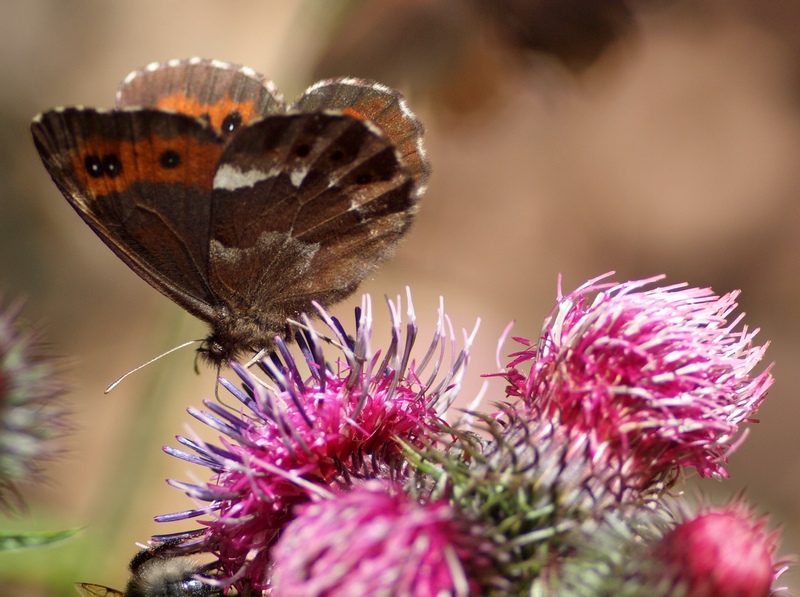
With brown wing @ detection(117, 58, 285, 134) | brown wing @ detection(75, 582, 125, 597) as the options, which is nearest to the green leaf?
brown wing @ detection(75, 582, 125, 597)

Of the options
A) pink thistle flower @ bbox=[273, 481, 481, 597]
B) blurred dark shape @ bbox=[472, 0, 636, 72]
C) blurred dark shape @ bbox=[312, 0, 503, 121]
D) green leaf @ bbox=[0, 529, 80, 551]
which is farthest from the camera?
blurred dark shape @ bbox=[472, 0, 636, 72]

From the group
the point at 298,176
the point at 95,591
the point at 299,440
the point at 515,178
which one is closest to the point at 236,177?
the point at 298,176

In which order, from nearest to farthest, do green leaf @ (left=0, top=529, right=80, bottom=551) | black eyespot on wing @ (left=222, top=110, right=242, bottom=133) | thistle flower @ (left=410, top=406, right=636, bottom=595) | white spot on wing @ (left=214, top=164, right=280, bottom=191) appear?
thistle flower @ (left=410, top=406, right=636, bottom=595) → green leaf @ (left=0, top=529, right=80, bottom=551) → white spot on wing @ (left=214, top=164, right=280, bottom=191) → black eyespot on wing @ (left=222, top=110, right=242, bottom=133)

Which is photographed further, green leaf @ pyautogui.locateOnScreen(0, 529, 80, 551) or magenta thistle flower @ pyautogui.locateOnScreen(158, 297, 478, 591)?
magenta thistle flower @ pyautogui.locateOnScreen(158, 297, 478, 591)

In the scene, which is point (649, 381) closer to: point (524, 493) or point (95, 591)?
point (524, 493)

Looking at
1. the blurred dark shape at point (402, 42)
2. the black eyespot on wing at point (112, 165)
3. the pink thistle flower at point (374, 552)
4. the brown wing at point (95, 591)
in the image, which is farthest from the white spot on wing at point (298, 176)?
the blurred dark shape at point (402, 42)

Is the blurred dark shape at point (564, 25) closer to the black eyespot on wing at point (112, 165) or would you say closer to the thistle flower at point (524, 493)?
the black eyespot on wing at point (112, 165)

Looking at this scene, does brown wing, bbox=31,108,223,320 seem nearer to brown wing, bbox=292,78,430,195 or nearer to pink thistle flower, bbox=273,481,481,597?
Result: brown wing, bbox=292,78,430,195
